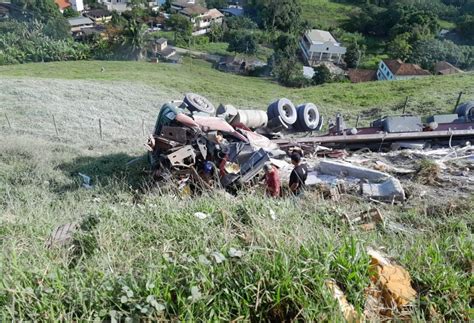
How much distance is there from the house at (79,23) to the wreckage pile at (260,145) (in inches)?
2283

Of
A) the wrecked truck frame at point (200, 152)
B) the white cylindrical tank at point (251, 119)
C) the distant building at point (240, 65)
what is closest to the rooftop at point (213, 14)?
the distant building at point (240, 65)

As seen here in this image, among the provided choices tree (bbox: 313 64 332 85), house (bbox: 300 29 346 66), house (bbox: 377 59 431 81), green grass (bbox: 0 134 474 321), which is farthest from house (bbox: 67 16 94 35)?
green grass (bbox: 0 134 474 321)

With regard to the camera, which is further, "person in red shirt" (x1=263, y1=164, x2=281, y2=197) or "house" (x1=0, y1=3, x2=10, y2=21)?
"house" (x1=0, y1=3, x2=10, y2=21)

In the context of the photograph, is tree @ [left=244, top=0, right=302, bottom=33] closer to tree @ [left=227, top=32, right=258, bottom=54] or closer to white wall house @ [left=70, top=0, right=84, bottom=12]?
tree @ [left=227, top=32, right=258, bottom=54]

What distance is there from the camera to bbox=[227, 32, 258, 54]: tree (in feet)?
171

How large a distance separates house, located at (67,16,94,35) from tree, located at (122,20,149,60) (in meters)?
19.2

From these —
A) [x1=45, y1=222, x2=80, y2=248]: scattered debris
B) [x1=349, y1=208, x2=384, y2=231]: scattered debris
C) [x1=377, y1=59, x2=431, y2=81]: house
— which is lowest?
[x1=377, y1=59, x2=431, y2=81]: house

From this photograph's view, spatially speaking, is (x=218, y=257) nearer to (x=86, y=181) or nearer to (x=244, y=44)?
(x=86, y=181)

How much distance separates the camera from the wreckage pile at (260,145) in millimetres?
6422

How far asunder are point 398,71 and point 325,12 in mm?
32943

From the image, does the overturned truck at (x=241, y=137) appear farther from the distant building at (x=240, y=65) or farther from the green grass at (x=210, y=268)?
the distant building at (x=240, y=65)

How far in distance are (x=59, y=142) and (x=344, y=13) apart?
67105mm

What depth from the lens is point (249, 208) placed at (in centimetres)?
339

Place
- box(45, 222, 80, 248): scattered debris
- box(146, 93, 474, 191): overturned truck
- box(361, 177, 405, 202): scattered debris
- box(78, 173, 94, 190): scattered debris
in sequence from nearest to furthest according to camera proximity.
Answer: box(45, 222, 80, 248): scattered debris → box(361, 177, 405, 202): scattered debris → box(146, 93, 474, 191): overturned truck → box(78, 173, 94, 190): scattered debris
